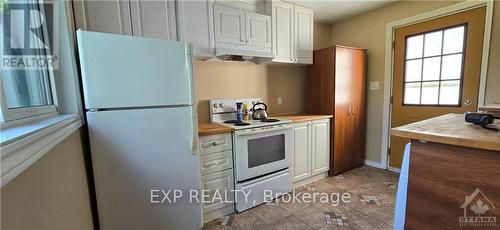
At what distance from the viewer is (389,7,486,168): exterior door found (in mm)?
2291

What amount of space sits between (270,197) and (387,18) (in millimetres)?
2851

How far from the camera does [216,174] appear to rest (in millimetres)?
2000

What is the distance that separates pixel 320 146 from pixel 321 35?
6.22 feet

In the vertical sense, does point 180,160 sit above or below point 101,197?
above

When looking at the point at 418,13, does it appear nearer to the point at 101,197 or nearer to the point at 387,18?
the point at 387,18

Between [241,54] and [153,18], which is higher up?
[153,18]

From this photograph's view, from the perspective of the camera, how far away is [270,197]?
232 cm

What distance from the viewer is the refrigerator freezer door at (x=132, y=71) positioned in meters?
1.32

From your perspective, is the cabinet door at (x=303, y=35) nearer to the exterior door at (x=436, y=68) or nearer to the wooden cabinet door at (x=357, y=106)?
the wooden cabinet door at (x=357, y=106)

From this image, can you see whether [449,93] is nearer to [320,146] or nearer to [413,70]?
[413,70]

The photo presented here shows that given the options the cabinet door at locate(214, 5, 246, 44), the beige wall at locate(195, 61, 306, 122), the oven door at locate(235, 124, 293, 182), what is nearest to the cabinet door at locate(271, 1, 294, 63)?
the beige wall at locate(195, 61, 306, 122)

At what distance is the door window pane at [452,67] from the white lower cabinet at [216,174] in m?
2.65

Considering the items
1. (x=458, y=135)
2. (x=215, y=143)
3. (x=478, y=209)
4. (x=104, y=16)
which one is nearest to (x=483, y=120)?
(x=458, y=135)

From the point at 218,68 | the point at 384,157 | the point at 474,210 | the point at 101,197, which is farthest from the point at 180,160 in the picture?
the point at 384,157
